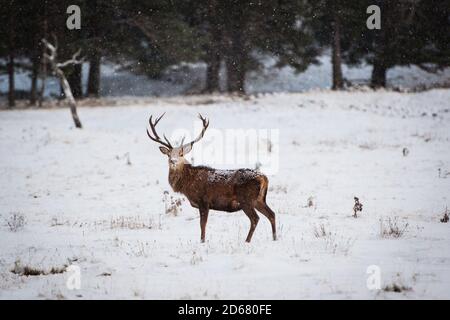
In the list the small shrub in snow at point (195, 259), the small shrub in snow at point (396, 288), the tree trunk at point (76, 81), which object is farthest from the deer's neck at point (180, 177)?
the tree trunk at point (76, 81)

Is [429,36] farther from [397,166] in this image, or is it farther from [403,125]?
[397,166]

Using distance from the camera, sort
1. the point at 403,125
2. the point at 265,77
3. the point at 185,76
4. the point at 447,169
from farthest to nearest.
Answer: the point at 185,76 → the point at 265,77 → the point at 403,125 → the point at 447,169

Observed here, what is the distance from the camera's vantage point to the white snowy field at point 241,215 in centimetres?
659

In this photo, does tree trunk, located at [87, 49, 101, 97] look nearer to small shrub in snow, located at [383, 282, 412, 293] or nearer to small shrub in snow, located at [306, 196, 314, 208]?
small shrub in snow, located at [306, 196, 314, 208]

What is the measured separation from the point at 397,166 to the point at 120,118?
14.2m

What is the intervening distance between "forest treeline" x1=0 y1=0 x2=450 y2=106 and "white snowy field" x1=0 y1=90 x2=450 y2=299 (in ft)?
22.2

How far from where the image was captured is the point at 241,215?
1065 cm

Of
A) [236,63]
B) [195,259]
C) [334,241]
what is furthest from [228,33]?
[195,259]

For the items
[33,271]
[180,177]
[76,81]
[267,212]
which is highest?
[76,81]

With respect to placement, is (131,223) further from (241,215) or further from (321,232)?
(321,232)

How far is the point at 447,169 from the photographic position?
14906mm

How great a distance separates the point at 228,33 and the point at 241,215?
83.9ft
